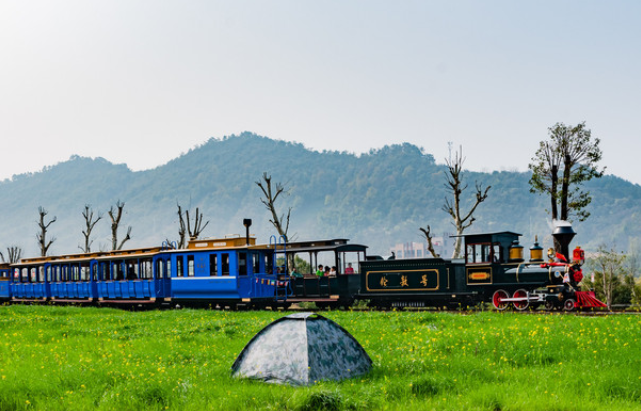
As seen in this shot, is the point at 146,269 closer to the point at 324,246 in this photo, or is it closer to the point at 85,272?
the point at 85,272

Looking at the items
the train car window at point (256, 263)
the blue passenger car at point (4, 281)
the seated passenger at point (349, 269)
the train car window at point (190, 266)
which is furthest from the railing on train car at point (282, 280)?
the blue passenger car at point (4, 281)

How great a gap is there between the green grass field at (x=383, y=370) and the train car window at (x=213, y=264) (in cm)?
1088

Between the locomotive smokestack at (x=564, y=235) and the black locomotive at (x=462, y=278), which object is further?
the locomotive smokestack at (x=564, y=235)

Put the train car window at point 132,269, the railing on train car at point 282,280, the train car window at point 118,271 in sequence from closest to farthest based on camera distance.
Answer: the railing on train car at point 282,280 < the train car window at point 132,269 < the train car window at point 118,271

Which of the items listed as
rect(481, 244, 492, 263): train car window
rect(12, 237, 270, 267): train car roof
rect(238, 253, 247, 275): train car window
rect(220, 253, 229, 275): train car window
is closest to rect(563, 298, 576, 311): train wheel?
rect(481, 244, 492, 263): train car window

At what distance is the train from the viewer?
23.4m

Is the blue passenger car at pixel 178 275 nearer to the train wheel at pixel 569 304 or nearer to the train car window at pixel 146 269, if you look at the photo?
the train car window at pixel 146 269

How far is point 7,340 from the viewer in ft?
55.8

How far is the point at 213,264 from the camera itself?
28.9m

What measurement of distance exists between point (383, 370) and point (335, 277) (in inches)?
657

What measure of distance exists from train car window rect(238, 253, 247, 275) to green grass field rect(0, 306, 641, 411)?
10369 millimetres

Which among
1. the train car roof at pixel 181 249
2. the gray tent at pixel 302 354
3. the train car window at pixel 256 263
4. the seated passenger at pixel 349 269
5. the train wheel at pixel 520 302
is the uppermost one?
the train car roof at pixel 181 249

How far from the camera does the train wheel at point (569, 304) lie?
22.0 meters

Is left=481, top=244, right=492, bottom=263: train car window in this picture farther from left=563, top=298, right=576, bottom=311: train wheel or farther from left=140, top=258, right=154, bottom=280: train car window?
left=140, top=258, right=154, bottom=280: train car window
